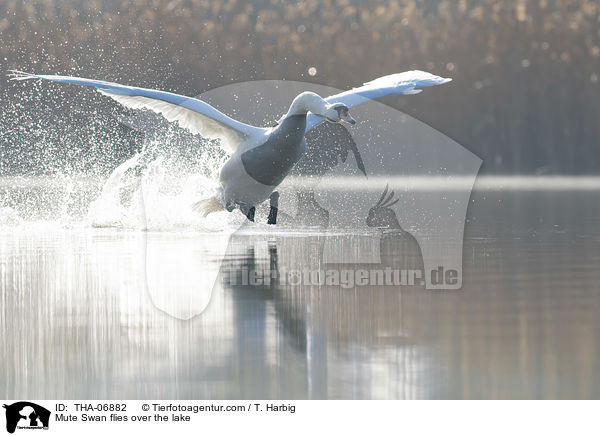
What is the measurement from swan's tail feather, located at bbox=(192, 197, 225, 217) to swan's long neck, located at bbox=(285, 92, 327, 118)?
220 cm

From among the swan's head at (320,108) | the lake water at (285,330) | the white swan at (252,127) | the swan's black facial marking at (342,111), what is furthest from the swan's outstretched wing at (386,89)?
the lake water at (285,330)

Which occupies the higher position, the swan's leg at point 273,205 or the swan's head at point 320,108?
the swan's head at point 320,108

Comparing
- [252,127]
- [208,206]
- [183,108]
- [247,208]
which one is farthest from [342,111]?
[208,206]

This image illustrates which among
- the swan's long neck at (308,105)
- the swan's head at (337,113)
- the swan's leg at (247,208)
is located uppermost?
the swan's long neck at (308,105)

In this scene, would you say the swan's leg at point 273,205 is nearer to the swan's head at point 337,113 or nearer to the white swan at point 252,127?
the white swan at point 252,127

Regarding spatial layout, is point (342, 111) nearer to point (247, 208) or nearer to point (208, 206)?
point (247, 208)

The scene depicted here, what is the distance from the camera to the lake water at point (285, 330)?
5.68m

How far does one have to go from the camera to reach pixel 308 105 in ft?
37.9

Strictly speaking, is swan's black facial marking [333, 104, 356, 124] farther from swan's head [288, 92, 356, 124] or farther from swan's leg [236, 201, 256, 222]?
swan's leg [236, 201, 256, 222]

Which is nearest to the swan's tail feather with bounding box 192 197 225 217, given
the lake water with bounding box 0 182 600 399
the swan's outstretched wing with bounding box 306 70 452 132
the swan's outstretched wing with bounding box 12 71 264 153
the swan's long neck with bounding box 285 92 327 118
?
the swan's outstretched wing with bounding box 12 71 264 153

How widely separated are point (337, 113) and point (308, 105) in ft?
1.44

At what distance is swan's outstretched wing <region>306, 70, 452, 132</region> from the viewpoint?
12.9 m

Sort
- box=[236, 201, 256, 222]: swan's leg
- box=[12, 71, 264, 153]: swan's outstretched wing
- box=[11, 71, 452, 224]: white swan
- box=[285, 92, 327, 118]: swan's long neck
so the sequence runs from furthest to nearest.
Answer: box=[236, 201, 256, 222]: swan's leg, box=[12, 71, 264, 153]: swan's outstretched wing, box=[11, 71, 452, 224]: white swan, box=[285, 92, 327, 118]: swan's long neck

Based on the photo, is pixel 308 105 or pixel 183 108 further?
pixel 183 108
